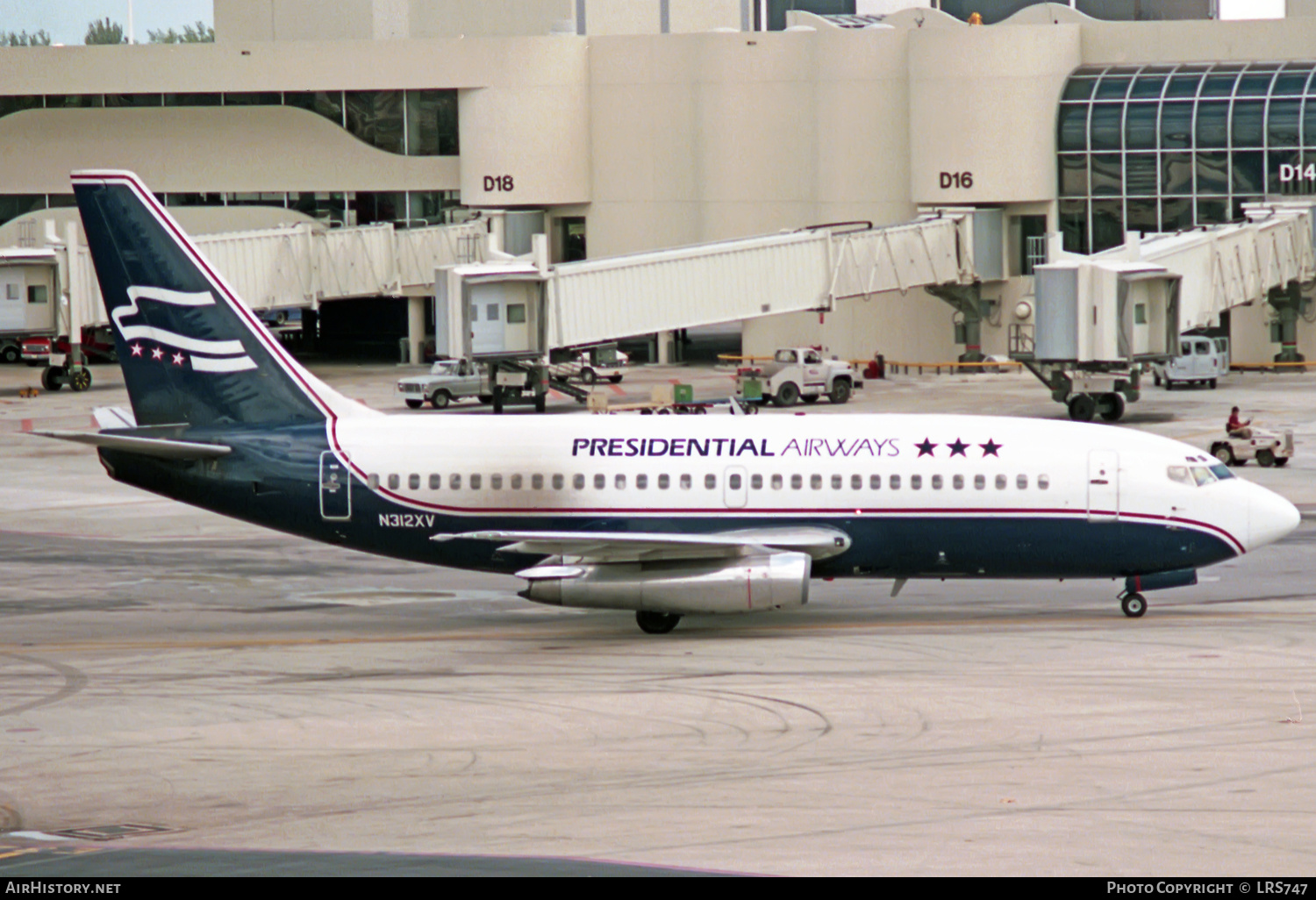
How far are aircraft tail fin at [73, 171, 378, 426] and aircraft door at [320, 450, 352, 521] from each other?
1425 millimetres

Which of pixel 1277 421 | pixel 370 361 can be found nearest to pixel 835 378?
pixel 1277 421

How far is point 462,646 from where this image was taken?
35.4m

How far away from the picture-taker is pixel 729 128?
9750cm

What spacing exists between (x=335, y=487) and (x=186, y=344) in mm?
4402

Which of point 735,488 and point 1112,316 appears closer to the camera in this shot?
point 735,488

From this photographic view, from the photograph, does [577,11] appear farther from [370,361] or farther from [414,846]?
[414,846]

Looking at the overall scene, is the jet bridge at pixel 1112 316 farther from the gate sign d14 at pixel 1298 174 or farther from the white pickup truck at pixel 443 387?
the white pickup truck at pixel 443 387

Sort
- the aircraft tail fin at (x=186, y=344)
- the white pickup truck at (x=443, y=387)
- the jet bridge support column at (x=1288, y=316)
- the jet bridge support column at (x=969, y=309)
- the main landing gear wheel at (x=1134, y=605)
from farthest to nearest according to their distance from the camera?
the jet bridge support column at (x=969, y=309), the jet bridge support column at (x=1288, y=316), the white pickup truck at (x=443, y=387), the aircraft tail fin at (x=186, y=344), the main landing gear wheel at (x=1134, y=605)

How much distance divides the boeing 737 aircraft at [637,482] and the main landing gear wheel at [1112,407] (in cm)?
3406

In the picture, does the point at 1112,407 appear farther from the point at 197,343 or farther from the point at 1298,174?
the point at 197,343

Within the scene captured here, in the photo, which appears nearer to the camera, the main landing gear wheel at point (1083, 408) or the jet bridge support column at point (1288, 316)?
the main landing gear wheel at point (1083, 408)

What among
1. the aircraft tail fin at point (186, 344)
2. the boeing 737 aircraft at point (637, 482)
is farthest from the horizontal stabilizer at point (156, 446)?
the aircraft tail fin at point (186, 344)

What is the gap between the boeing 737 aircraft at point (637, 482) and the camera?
36.0 meters

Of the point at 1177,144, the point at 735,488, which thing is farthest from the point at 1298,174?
the point at 735,488
